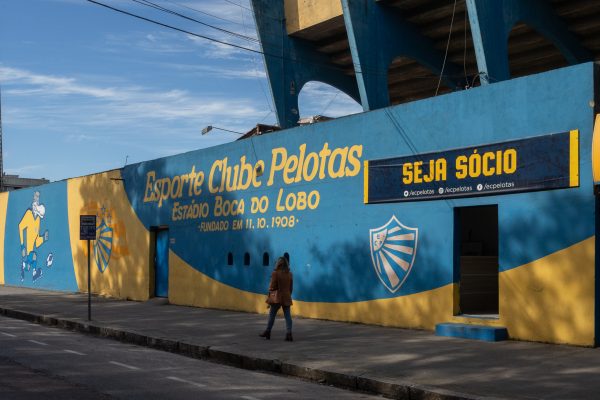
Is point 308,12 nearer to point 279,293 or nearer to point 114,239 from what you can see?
point 114,239

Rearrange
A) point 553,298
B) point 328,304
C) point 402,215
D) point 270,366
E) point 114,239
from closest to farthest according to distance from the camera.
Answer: point 270,366 < point 553,298 < point 402,215 < point 328,304 < point 114,239

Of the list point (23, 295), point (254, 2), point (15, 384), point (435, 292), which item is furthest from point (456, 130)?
point (23, 295)

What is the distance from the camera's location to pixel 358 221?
15914 millimetres

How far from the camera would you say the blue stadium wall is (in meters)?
12.0

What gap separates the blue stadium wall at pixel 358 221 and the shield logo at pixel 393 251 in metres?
0.04

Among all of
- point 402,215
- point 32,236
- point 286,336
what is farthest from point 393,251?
point 32,236

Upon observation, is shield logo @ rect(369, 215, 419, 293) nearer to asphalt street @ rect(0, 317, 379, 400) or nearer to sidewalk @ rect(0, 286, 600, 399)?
sidewalk @ rect(0, 286, 600, 399)

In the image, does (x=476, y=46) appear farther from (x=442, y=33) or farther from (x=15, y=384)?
(x=15, y=384)

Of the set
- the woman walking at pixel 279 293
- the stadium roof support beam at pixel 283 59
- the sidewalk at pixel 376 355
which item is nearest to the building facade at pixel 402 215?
the stadium roof support beam at pixel 283 59

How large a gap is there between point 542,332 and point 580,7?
1280 cm

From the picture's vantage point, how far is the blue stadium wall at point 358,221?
12.0m

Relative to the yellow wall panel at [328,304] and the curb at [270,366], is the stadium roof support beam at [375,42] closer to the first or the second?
the yellow wall panel at [328,304]

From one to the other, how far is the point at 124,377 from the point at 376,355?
155 inches

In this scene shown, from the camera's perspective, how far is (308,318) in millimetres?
17125
